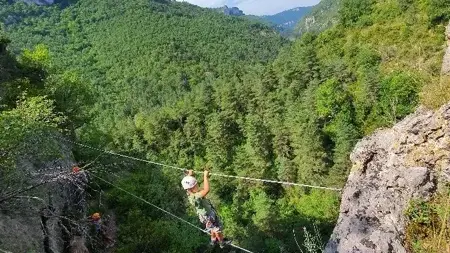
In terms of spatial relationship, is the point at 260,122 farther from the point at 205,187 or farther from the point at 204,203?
the point at 205,187

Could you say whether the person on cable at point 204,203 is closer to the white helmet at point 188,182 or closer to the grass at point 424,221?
the white helmet at point 188,182

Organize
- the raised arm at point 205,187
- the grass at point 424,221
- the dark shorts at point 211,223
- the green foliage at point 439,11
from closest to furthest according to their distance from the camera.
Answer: the grass at point 424,221
the raised arm at point 205,187
the dark shorts at point 211,223
the green foliage at point 439,11

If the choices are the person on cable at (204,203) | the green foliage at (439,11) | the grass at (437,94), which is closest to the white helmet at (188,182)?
the person on cable at (204,203)

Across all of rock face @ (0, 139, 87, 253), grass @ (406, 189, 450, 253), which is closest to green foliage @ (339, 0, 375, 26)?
rock face @ (0, 139, 87, 253)

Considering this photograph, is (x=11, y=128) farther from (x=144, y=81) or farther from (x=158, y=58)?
(x=158, y=58)

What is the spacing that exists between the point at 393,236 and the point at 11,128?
820cm

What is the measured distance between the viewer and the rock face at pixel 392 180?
495cm

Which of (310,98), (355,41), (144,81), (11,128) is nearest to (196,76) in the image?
(144,81)

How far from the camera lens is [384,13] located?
65188 mm

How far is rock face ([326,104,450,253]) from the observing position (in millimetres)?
4953

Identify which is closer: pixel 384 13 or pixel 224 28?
pixel 384 13

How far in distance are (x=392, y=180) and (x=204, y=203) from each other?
4.88m

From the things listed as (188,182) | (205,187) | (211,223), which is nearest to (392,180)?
(205,187)

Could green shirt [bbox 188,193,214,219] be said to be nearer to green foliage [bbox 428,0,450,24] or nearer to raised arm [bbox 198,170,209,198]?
raised arm [bbox 198,170,209,198]
